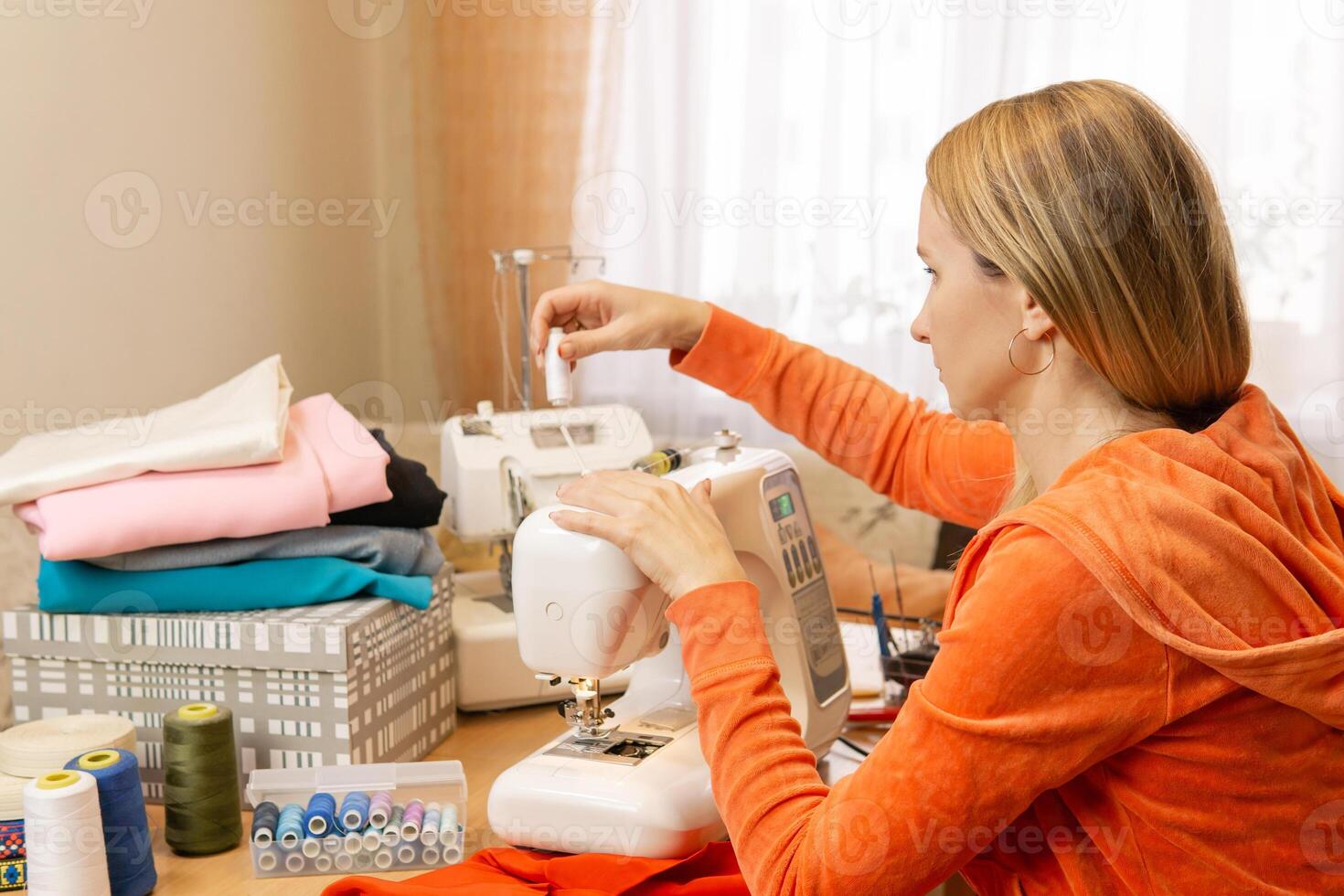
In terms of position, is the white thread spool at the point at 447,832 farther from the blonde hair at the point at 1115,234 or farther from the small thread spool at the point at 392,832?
the blonde hair at the point at 1115,234

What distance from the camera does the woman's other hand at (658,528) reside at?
999 millimetres

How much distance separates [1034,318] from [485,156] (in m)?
2.21

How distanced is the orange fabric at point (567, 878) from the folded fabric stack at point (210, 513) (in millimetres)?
388

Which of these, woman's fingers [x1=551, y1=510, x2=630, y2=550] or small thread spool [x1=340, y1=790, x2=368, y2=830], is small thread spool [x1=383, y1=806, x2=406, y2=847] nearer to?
small thread spool [x1=340, y1=790, x2=368, y2=830]

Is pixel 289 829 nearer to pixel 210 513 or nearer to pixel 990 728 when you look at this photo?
pixel 210 513

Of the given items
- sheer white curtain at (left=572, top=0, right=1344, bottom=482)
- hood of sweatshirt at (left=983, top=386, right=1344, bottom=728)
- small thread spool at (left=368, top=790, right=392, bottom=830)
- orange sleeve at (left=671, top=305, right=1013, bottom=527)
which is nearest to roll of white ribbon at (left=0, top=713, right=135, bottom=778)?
small thread spool at (left=368, top=790, right=392, bottom=830)

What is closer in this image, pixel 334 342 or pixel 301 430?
pixel 301 430

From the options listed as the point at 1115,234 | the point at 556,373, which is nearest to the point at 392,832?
the point at 556,373

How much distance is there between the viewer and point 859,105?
2.74 m

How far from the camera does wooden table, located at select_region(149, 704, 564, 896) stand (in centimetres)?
110

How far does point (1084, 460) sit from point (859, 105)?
6.62 ft

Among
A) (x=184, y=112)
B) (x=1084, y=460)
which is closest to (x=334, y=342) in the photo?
(x=184, y=112)

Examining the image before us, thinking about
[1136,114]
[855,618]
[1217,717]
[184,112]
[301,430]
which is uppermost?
[184,112]

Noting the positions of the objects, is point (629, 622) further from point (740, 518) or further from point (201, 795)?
point (201, 795)
